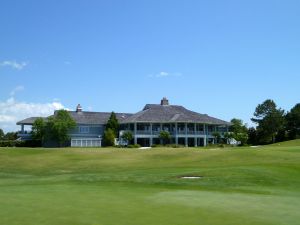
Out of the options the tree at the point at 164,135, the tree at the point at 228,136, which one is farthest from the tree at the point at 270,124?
the tree at the point at 164,135

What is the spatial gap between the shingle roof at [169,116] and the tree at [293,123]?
18.6m

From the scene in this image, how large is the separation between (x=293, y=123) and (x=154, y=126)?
3551 cm

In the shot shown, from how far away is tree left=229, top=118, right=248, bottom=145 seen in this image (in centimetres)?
9950

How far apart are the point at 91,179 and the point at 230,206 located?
14820mm

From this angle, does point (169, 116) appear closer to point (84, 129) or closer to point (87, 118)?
point (87, 118)

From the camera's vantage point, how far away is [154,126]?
100688mm

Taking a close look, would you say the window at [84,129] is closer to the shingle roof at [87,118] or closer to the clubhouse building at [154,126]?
the clubhouse building at [154,126]

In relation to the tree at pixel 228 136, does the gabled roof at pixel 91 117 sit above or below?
above

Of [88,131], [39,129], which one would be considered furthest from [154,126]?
[39,129]

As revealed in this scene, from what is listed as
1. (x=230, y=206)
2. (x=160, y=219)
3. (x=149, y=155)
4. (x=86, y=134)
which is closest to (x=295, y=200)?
(x=230, y=206)

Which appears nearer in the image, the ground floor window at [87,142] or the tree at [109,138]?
the tree at [109,138]

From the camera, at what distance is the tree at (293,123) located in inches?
4414

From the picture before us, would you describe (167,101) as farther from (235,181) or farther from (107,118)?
(235,181)

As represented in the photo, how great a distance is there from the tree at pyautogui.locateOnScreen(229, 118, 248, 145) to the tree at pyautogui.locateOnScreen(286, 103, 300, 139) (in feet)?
49.4
